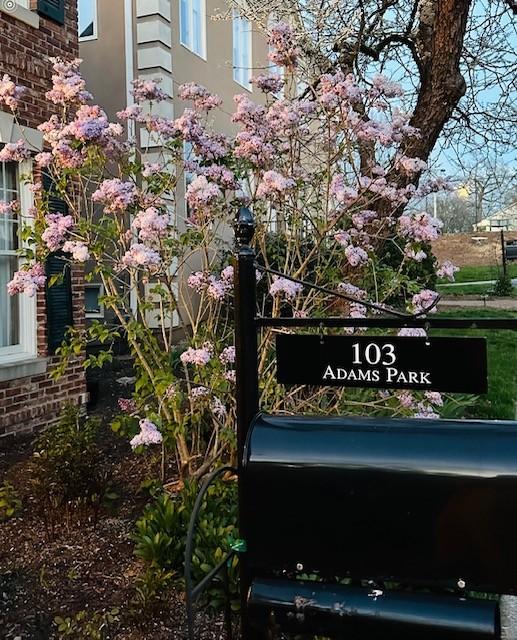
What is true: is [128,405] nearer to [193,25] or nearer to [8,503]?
[8,503]

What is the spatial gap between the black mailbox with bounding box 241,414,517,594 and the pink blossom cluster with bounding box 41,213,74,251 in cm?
217

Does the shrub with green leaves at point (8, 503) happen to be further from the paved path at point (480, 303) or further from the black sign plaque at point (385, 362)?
the paved path at point (480, 303)

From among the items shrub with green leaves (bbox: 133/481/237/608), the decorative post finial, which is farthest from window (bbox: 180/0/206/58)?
the decorative post finial

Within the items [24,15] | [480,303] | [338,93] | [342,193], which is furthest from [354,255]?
[480,303]

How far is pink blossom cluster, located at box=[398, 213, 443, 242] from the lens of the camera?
13.9 ft

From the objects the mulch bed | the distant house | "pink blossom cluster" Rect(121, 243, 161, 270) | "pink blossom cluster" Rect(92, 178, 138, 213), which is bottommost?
the mulch bed

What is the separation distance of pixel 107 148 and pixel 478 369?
2876 millimetres

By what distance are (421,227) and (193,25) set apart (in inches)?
391

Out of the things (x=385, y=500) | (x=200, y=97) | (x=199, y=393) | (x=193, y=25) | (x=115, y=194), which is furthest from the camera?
(x=193, y=25)

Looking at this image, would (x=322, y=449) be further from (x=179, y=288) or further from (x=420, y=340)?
(x=179, y=288)

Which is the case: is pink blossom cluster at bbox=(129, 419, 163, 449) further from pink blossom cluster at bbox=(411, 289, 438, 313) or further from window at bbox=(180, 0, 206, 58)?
window at bbox=(180, 0, 206, 58)

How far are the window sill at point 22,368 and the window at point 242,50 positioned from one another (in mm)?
9524

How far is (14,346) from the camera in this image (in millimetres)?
6449

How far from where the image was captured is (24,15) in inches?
247
